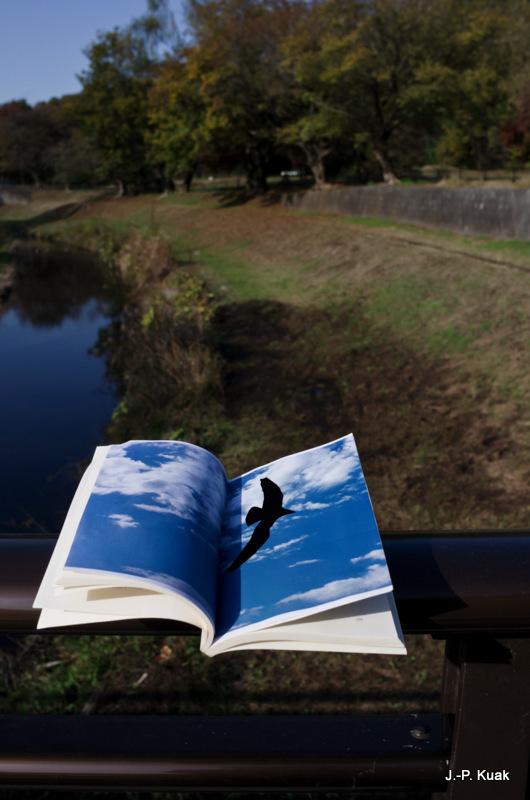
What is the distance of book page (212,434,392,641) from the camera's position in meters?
0.74

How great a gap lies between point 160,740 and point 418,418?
20.3ft

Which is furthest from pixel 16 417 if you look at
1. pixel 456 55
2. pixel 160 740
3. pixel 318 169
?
→ pixel 318 169

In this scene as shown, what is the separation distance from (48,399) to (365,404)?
5.12 m

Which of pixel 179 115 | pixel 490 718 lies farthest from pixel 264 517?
pixel 179 115

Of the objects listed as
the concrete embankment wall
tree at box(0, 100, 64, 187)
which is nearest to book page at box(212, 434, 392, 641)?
the concrete embankment wall

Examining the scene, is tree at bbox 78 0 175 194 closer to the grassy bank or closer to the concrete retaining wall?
the concrete retaining wall

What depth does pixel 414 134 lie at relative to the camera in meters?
34.7

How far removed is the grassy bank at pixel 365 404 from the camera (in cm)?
385

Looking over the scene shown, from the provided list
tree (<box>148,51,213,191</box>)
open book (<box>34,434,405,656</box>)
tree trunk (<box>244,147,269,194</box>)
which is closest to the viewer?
open book (<box>34,434,405,656</box>)

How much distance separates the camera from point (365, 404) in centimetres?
748

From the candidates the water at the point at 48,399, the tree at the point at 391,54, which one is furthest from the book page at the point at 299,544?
the tree at the point at 391,54

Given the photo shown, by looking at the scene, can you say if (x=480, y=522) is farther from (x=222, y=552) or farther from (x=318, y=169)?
(x=318, y=169)

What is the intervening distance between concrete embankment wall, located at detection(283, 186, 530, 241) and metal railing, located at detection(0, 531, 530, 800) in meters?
11.5

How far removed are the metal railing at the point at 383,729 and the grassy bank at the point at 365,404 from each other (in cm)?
281
